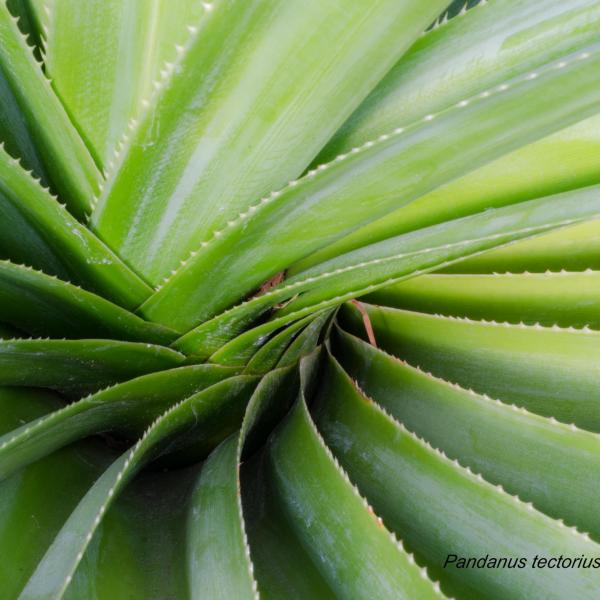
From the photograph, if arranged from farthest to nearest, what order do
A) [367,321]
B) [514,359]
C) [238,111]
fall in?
[367,321], [514,359], [238,111]

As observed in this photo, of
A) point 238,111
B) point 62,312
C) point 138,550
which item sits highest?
point 238,111

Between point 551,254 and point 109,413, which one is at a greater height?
point 551,254

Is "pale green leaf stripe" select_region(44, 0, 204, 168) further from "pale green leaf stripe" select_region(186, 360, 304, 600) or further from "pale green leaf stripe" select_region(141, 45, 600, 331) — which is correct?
"pale green leaf stripe" select_region(186, 360, 304, 600)

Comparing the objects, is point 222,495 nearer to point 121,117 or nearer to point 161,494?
point 161,494

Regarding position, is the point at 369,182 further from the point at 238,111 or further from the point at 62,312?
the point at 62,312

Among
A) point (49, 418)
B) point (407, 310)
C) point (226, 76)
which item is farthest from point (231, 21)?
point (407, 310)

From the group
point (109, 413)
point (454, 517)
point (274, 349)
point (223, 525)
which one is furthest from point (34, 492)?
point (454, 517)

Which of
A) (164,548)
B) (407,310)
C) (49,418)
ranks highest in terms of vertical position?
(407,310)
